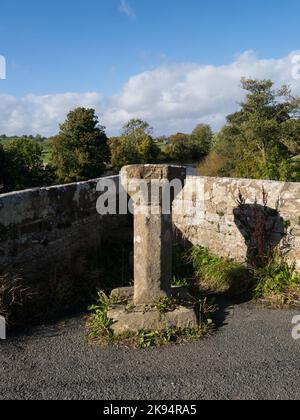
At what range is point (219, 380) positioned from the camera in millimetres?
3084

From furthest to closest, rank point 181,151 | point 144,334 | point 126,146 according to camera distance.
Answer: point 181,151, point 126,146, point 144,334

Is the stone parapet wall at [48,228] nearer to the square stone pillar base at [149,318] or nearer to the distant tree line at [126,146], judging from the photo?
the square stone pillar base at [149,318]

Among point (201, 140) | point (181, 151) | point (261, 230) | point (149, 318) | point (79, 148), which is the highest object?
point (201, 140)

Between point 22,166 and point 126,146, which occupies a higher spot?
point 126,146

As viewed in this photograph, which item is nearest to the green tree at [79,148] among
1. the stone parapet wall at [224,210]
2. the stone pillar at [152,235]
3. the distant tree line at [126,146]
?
the distant tree line at [126,146]

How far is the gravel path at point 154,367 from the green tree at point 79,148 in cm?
2710

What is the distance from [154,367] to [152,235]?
140 centimetres

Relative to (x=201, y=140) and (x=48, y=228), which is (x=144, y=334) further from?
(x=201, y=140)

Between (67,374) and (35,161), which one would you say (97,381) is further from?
(35,161)

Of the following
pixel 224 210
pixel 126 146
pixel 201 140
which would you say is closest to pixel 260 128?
pixel 126 146

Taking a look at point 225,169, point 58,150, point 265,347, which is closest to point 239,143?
point 225,169

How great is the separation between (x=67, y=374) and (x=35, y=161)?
94.6ft

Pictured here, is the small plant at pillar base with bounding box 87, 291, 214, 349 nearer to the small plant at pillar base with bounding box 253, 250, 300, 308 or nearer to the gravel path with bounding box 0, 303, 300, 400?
the gravel path with bounding box 0, 303, 300, 400

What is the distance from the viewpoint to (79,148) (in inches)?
1250
